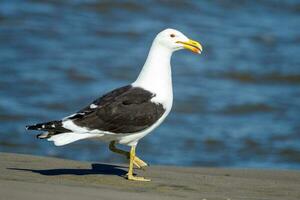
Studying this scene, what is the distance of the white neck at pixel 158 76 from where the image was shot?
7.57 m

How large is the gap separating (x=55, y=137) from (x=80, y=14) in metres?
14.8

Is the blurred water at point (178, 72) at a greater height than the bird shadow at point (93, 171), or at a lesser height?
greater

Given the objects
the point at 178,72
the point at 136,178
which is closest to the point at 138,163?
the point at 136,178

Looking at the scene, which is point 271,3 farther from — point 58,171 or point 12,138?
point 58,171

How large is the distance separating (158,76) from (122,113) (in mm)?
545

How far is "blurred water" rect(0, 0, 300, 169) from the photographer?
1272 centimetres

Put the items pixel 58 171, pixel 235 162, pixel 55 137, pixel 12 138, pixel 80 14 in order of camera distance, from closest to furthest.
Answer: pixel 55 137, pixel 58 171, pixel 235 162, pixel 12 138, pixel 80 14

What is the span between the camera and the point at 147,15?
2192cm

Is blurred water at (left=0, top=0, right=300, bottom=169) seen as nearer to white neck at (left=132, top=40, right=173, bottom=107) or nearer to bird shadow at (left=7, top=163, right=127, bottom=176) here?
bird shadow at (left=7, top=163, right=127, bottom=176)

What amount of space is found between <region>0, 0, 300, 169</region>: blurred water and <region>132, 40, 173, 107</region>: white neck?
4.03 meters

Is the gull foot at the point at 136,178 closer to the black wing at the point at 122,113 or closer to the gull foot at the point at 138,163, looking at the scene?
the black wing at the point at 122,113

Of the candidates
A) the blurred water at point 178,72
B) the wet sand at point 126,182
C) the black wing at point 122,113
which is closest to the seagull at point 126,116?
the black wing at point 122,113

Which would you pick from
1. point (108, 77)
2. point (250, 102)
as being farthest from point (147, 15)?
point (250, 102)

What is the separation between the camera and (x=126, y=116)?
24.0ft
